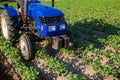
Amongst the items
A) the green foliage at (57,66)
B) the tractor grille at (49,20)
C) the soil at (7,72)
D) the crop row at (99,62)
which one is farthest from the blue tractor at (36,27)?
the crop row at (99,62)

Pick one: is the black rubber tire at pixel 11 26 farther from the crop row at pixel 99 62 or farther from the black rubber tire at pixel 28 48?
the crop row at pixel 99 62

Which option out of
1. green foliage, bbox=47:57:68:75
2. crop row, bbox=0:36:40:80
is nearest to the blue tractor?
crop row, bbox=0:36:40:80

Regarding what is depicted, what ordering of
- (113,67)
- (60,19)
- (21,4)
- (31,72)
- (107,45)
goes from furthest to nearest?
1. (107,45)
2. (21,4)
3. (60,19)
4. (113,67)
5. (31,72)

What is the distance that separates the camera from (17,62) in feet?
22.7

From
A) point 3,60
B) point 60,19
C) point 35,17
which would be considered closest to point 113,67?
point 60,19

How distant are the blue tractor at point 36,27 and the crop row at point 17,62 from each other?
9.1 inches

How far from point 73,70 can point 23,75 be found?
1289 mm

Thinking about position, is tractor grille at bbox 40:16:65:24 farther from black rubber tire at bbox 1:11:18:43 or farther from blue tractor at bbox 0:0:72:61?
black rubber tire at bbox 1:11:18:43

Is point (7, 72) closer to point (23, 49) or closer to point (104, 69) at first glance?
point (23, 49)

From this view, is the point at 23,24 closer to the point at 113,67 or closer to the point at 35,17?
the point at 35,17

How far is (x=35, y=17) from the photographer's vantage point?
7188 mm

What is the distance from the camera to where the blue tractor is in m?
6.88

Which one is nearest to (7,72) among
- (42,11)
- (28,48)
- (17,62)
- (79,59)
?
(17,62)

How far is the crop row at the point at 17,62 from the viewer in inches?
238
